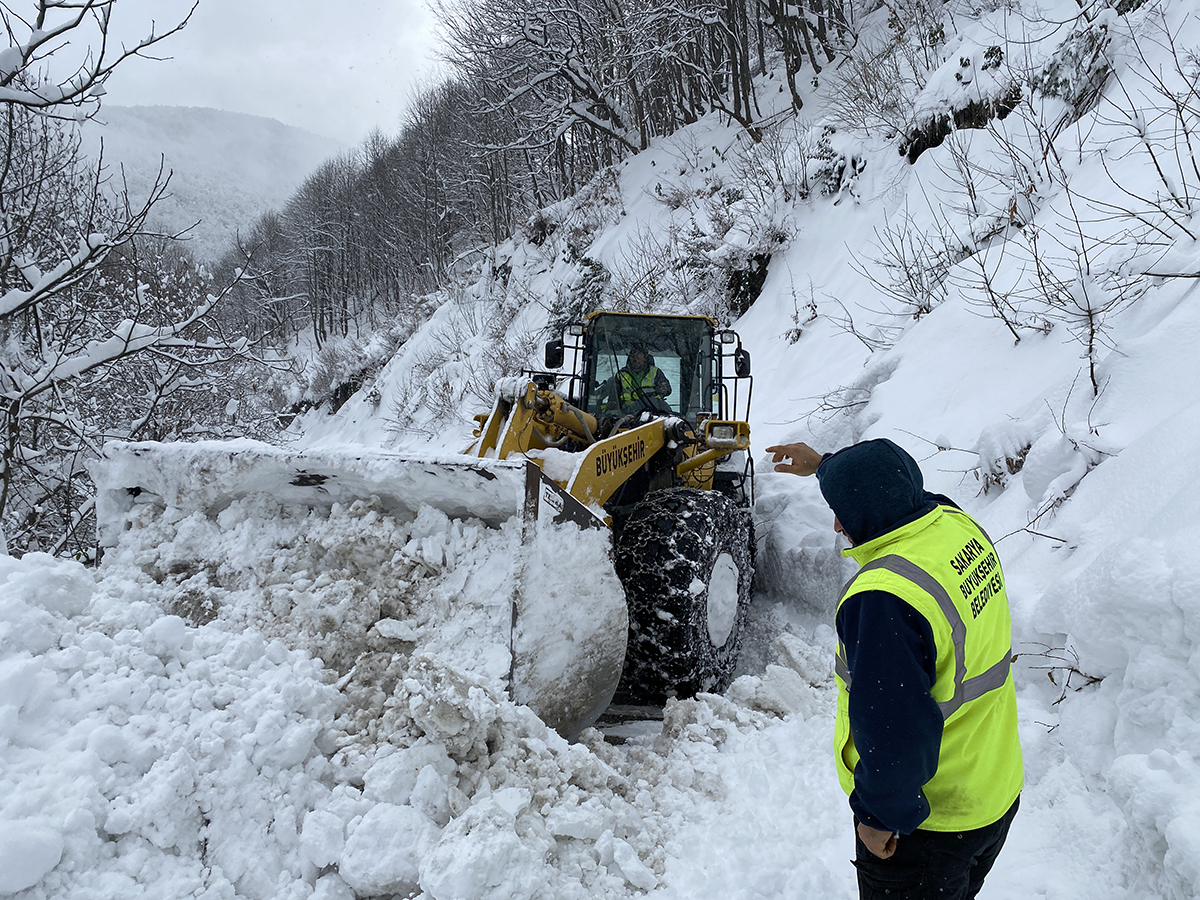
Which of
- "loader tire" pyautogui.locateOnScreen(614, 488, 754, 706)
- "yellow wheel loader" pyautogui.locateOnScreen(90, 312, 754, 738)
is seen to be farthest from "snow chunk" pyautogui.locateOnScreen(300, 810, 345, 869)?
"loader tire" pyautogui.locateOnScreen(614, 488, 754, 706)

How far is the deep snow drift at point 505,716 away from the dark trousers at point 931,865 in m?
0.59

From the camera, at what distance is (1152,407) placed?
3254 millimetres

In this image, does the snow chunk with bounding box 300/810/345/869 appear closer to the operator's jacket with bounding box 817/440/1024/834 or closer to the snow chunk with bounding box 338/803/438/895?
the snow chunk with bounding box 338/803/438/895

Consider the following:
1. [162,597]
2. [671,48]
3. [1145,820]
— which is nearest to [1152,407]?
[1145,820]

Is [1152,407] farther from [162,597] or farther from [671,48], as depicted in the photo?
[671,48]

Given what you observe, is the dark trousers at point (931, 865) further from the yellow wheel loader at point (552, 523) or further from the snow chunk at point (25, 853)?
the snow chunk at point (25, 853)

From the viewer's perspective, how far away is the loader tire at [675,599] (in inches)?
123

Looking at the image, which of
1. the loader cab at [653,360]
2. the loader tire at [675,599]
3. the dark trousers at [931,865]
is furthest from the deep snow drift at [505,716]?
the loader cab at [653,360]

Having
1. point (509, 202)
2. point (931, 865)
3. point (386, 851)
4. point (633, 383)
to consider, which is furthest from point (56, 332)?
point (509, 202)

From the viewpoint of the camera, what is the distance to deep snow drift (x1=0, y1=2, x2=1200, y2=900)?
6.00 feet

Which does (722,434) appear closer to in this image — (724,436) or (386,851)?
(724,436)

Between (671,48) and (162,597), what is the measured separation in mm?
16376

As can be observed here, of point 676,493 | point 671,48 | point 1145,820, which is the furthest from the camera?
point 671,48

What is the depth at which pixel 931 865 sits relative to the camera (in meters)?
1.47
